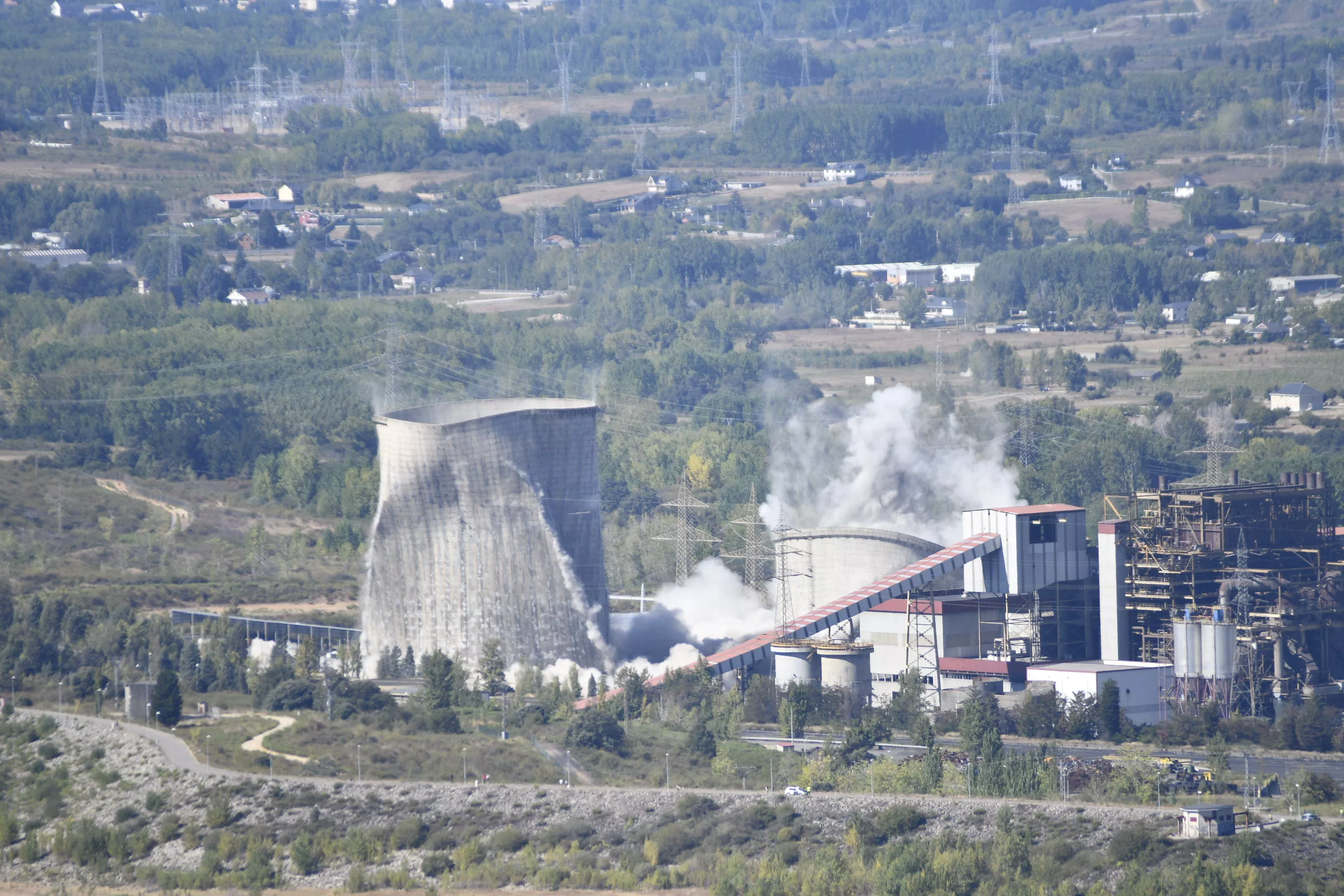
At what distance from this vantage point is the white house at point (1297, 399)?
5787 inches

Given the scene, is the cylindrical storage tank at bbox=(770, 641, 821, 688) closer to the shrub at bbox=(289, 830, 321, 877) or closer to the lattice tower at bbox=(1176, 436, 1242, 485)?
the lattice tower at bbox=(1176, 436, 1242, 485)

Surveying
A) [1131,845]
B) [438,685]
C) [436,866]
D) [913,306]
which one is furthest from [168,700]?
[913,306]

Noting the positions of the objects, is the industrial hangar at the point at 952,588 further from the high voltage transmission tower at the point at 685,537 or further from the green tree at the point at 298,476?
the green tree at the point at 298,476

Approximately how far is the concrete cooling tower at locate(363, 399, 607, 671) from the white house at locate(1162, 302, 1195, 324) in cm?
9846

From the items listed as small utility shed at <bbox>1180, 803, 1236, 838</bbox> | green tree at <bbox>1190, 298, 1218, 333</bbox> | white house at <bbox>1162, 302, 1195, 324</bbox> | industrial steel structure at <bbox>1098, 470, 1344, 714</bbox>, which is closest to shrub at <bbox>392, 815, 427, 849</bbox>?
small utility shed at <bbox>1180, 803, 1236, 838</bbox>

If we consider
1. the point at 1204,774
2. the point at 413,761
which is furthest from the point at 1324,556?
the point at 413,761

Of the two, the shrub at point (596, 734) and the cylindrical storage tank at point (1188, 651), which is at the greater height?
the cylindrical storage tank at point (1188, 651)

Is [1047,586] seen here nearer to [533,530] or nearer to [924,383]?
[533,530]

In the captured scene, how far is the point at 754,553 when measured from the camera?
343 feet

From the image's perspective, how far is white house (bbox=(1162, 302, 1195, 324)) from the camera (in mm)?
182375

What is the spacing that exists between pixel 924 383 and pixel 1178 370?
→ 1565 cm

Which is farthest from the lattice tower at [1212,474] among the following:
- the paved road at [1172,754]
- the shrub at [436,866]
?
the shrub at [436,866]

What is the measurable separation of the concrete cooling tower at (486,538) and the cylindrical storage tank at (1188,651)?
20.7 metres

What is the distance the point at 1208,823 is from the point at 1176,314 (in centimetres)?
12379
